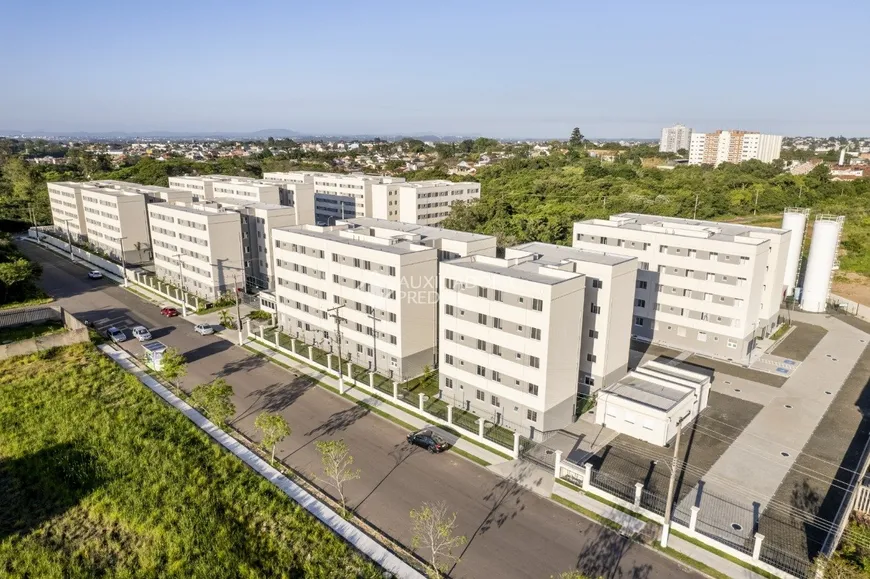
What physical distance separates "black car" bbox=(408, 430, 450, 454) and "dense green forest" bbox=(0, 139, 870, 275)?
49503 millimetres

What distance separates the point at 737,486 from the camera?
30.1m

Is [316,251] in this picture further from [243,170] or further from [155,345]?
[243,170]

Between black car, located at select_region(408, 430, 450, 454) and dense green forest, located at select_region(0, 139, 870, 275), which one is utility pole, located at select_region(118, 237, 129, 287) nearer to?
dense green forest, located at select_region(0, 139, 870, 275)

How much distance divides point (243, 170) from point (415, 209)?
282ft

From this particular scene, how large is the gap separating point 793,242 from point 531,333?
45.5 m

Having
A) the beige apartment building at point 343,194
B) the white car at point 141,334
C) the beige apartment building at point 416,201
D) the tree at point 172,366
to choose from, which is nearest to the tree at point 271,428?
the tree at point 172,366

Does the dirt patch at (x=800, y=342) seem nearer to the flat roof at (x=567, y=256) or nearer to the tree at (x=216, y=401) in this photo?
the flat roof at (x=567, y=256)

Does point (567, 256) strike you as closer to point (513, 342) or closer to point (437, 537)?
point (513, 342)

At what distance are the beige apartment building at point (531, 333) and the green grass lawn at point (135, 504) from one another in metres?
14.3

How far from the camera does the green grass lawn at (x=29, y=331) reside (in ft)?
174

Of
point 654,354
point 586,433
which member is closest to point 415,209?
point 654,354

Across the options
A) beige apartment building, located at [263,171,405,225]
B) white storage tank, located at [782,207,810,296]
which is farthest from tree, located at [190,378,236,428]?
beige apartment building, located at [263,171,405,225]

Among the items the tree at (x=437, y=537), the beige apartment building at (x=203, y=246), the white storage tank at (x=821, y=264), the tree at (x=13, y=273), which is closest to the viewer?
the tree at (x=437, y=537)

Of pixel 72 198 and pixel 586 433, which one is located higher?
pixel 72 198
